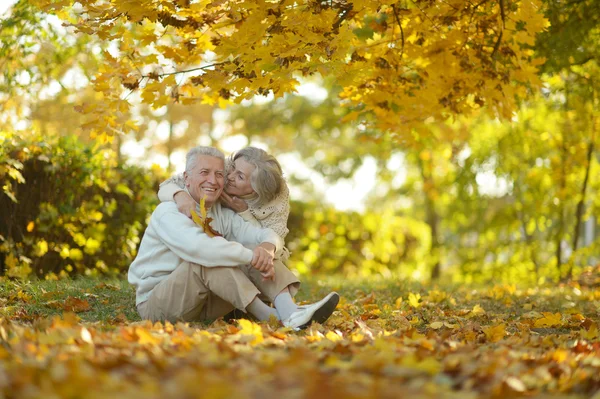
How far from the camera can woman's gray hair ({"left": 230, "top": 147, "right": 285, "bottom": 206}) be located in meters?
4.16

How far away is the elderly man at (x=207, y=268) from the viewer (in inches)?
145

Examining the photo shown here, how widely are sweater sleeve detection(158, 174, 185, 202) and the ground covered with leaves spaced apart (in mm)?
778

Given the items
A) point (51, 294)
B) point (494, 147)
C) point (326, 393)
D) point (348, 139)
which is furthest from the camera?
point (348, 139)

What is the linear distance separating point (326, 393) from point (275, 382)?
22 centimetres

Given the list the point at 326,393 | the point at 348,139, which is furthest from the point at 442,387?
the point at 348,139

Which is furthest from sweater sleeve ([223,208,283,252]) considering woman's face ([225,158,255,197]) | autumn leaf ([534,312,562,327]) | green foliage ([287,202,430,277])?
green foliage ([287,202,430,277])

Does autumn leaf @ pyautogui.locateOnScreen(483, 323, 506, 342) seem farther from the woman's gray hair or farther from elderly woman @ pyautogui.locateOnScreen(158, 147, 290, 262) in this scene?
the woman's gray hair

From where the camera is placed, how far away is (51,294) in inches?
187

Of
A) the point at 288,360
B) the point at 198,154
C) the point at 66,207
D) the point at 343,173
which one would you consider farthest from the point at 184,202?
the point at 343,173

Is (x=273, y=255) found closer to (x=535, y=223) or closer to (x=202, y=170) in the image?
→ (x=202, y=170)

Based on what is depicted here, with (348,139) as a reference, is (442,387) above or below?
above

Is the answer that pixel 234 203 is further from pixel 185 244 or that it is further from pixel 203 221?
pixel 185 244

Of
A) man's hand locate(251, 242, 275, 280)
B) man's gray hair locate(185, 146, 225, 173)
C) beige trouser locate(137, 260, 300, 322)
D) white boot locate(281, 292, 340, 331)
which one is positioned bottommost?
white boot locate(281, 292, 340, 331)

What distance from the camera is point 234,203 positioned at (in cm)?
425
